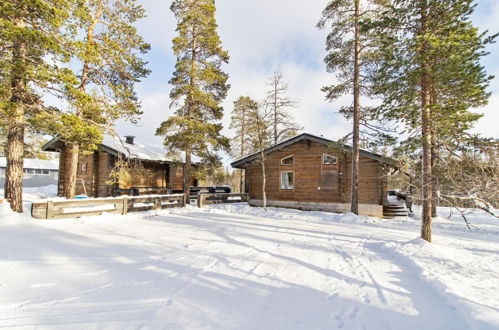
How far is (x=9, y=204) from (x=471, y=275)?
12.8m

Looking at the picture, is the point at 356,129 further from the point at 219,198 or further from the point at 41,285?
the point at 41,285

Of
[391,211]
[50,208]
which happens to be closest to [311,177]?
[391,211]

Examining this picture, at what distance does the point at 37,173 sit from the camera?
28.9 meters

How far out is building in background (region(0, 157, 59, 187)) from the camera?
27.9m

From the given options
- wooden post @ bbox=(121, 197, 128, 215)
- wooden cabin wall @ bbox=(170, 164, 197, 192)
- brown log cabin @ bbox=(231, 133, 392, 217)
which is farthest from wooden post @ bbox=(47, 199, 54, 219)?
wooden cabin wall @ bbox=(170, 164, 197, 192)

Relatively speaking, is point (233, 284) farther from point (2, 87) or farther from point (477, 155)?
point (2, 87)

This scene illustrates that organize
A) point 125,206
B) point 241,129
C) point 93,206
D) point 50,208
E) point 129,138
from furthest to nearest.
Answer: point 241,129 → point 129,138 → point 125,206 → point 93,206 → point 50,208

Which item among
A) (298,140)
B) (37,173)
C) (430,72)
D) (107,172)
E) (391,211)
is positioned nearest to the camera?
(430,72)

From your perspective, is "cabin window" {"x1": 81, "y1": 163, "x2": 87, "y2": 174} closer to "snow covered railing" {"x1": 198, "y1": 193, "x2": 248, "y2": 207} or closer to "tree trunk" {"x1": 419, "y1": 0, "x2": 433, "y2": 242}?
"snow covered railing" {"x1": 198, "y1": 193, "x2": 248, "y2": 207}

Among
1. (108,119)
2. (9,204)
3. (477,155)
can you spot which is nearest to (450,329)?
(477,155)

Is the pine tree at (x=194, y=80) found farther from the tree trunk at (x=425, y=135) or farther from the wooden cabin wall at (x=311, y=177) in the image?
the tree trunk at (x=425, y=135)

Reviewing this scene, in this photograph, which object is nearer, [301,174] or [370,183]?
[370,183]

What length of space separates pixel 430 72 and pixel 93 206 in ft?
41.7

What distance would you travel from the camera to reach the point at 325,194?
48.1 feet
